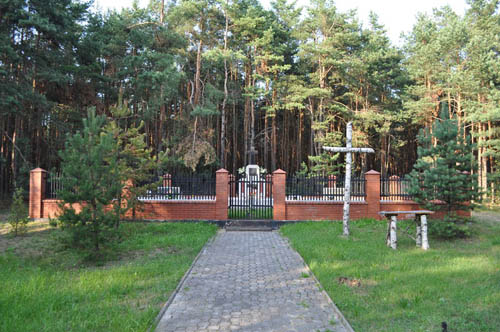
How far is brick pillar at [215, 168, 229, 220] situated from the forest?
351 inches

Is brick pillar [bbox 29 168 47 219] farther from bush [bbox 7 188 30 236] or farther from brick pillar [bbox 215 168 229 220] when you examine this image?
brick pillar [bbox 215 168 229 220]

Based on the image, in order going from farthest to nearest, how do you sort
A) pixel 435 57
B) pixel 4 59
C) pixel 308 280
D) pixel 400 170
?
pixel 400 170 → pixel 435 57 → pixel 4 59 → pixel 308 280

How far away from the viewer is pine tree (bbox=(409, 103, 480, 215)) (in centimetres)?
970

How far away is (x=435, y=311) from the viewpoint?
4.46m

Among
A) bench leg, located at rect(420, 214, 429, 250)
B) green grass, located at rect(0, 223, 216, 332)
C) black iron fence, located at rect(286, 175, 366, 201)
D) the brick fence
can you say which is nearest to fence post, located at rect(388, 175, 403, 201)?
the brick fence

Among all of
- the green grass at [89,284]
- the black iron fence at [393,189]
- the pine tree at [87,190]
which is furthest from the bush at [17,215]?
the black iron fence at [393,189]

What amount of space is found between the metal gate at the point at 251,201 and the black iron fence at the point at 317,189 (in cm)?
89

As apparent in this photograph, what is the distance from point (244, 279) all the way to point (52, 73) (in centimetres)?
1705

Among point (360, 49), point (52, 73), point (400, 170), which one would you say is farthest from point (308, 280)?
point (400, 170)

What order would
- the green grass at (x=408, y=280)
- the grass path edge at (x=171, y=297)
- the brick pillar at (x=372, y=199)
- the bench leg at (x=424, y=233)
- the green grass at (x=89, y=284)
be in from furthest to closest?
the brick pillar at (x=372, y=199)
the bench leg at (x=424, y=233)
the green grass at (x=408, y=280)
the green grass at (x=89, y=284)
the grass path edge at (x=171, y=297)

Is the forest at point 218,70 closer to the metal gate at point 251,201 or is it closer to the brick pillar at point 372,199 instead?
the metal gate at point 251,201

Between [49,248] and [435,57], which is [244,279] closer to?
[49,248]

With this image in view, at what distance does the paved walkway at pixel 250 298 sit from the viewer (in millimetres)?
4043

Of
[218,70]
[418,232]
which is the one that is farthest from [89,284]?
[218,70]
